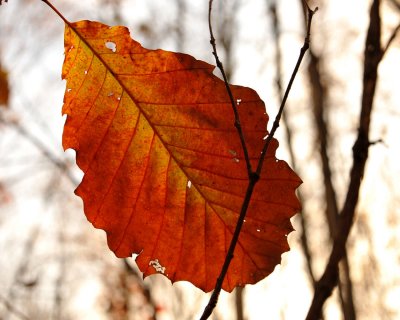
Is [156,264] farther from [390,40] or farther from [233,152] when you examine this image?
[390,40]

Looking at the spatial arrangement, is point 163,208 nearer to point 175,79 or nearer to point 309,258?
point 175,79

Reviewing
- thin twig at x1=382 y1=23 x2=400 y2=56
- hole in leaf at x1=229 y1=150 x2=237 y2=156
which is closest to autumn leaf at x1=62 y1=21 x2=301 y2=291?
hole in leaf at x1=229 y1=150 x2=237 y2=156

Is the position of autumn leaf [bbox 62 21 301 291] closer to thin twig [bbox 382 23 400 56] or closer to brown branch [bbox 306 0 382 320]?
brown branch [bbox 306 0 382 320]

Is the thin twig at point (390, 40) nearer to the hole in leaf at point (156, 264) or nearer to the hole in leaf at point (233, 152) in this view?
the hole in leaf at point (233, 152)

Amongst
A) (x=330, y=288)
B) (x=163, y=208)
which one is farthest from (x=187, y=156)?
(x=330, y=288)

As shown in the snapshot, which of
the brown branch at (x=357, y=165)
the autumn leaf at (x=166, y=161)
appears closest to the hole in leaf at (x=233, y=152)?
the autumn leaf at (x=166, y=161)
